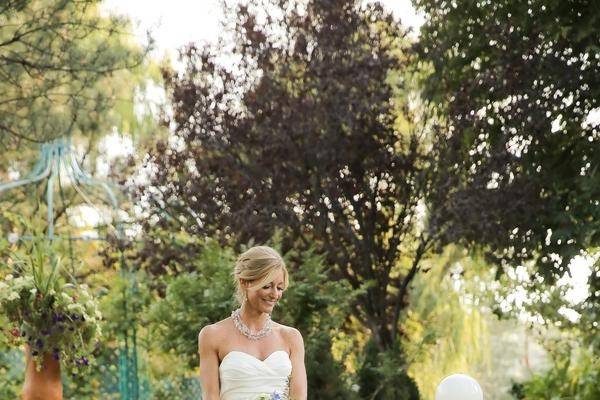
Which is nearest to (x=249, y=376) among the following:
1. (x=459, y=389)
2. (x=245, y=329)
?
(x=245, y=329)

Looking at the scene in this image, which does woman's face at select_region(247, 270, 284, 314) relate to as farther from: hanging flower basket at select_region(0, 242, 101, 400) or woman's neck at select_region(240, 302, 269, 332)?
hanging flower basket at select_region(0, 242, 101, 400)

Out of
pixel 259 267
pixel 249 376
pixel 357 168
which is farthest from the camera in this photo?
pixel 357 168

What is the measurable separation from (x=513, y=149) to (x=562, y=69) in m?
1.05

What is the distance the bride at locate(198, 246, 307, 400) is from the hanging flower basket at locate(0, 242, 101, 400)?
1898mm

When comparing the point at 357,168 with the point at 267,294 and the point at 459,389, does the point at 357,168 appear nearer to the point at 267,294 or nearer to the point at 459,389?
the point at 267,294

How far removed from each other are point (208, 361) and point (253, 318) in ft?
0.85

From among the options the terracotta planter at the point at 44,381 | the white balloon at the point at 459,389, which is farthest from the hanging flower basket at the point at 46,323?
the white balloon at the point at 459,389

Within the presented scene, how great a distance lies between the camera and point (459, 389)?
4301 millimetres

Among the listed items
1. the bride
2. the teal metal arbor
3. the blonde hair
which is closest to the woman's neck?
the bride

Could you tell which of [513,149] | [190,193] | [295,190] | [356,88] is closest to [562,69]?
[513,149]

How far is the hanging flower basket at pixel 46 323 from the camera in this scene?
21.8ft

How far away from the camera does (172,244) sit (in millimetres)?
13938

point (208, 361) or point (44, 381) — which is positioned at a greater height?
point (44, 381)

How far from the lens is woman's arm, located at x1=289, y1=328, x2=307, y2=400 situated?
16.6ft
